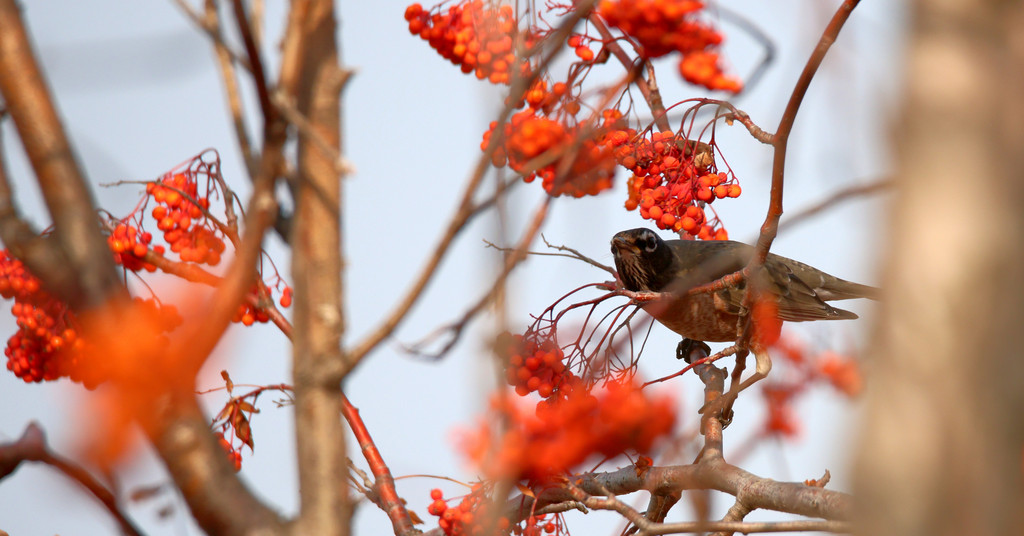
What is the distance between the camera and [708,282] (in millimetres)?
4648

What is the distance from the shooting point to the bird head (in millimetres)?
5340

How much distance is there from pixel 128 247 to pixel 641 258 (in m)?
3.37

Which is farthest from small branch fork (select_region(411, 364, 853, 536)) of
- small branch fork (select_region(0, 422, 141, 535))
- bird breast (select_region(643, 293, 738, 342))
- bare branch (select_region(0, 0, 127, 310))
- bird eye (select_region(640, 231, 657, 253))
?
bird eye (select_region(640, 231, 657, 253))

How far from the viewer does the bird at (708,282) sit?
4.89 m

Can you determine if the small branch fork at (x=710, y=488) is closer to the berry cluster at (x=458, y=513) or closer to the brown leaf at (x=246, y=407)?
the berry cluster at (x=458, y=513)

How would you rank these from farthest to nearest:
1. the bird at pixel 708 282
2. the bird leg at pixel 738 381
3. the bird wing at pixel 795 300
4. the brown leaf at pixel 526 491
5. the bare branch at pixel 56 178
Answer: the bird wing at pixel 795 300
the bird at pixel 708 282
the bird leg at pixel 738 381
the brown leaf at pixel 526 491
the bare branch at pixel 56 178

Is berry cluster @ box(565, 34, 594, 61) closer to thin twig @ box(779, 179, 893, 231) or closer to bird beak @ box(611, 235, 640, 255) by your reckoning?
thin twig @ box(779, 179, 893, 231)

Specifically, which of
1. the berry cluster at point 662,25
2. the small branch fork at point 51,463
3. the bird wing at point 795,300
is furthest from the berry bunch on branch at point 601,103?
the bird wing at point 795,300

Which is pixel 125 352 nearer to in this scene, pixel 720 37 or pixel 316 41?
pixel 316 41

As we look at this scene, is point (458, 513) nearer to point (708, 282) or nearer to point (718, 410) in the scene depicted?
point (718, 410)

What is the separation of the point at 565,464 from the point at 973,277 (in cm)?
137

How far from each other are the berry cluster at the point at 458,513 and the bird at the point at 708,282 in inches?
82.1

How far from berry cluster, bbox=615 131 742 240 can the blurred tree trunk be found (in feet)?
7.34

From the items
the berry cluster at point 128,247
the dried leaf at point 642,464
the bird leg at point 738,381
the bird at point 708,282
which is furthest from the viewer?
the bird at point 708,282
